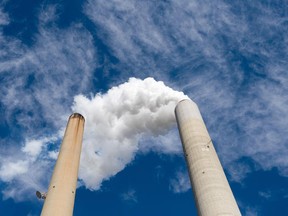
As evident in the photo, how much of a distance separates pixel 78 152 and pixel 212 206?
38.3 ft

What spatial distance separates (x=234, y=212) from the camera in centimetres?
2295

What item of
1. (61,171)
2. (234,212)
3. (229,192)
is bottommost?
(234,212)

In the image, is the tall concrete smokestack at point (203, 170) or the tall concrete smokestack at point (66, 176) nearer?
the tall concrete smokestack at point (203, 170)

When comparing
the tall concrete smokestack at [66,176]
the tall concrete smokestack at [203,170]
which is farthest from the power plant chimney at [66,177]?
the tall concrete smokestack at [203,170]

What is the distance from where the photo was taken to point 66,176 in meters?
26.1

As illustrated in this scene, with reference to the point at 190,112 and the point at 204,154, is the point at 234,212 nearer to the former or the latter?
the point at 204,154

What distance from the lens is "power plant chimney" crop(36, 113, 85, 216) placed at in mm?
23953

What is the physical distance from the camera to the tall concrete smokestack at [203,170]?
23312 millimetres

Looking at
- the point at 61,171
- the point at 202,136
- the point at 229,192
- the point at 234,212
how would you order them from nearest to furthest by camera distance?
the point at 234,212 → the point at 229,192 → the point at 61,171 → the point at 202,136

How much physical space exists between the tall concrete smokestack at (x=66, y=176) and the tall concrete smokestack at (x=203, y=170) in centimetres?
876

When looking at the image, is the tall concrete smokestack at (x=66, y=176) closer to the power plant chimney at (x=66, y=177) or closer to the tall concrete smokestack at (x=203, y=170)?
the power plant chimney at (x=66, y=177)

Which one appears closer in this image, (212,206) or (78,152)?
(212,206)

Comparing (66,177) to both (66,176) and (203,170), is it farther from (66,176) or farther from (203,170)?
(203,170)

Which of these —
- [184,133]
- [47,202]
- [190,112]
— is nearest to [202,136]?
[184,133]
